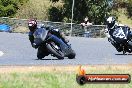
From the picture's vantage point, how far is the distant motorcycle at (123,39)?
19.2 metres

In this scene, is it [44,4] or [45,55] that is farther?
[44,4]

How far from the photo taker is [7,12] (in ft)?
189

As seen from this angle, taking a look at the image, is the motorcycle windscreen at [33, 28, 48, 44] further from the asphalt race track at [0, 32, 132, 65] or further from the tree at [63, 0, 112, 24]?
the tree at [63, 0, 112, 24]

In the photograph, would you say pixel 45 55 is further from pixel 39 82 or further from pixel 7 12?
pixel 7 12

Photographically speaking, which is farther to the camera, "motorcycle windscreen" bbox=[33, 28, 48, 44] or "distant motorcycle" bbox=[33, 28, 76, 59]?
"distant motorcycle" bbox=[33, 28, 76, 59]

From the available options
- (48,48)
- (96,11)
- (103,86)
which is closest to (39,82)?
(103,86)

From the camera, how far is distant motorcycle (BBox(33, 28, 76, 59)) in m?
16.4

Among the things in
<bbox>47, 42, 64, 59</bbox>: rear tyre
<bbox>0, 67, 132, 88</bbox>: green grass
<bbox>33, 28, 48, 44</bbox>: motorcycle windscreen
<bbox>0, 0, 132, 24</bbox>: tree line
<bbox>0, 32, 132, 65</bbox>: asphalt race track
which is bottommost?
<bbox>0, 0, 132, 24</bbox>: tree line

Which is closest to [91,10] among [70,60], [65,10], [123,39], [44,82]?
[65,10]

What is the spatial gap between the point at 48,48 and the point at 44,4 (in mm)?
50608

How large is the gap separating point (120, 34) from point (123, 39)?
0.29 m

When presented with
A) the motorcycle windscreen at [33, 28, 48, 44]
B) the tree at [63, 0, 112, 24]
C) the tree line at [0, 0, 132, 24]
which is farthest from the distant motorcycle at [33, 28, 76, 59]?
the tree at [63, 0, 112, 24]

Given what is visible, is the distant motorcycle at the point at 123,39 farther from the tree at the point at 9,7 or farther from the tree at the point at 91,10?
the tree at the point at 9,7

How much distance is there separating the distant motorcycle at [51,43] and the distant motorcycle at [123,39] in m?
2.86
